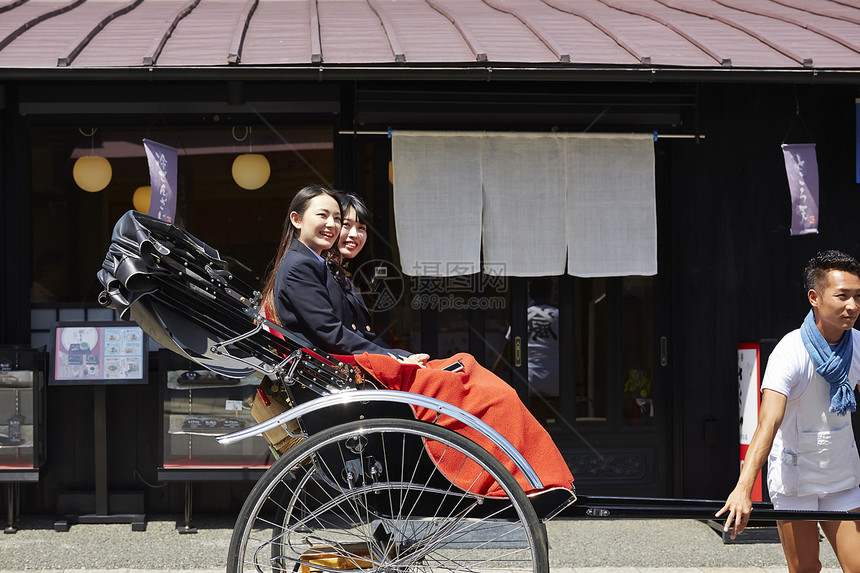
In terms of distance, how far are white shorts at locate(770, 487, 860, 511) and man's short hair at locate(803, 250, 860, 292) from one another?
3.16ft

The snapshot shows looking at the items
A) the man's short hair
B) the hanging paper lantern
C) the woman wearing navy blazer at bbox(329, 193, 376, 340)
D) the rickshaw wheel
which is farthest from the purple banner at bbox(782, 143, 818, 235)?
the hanging paper lantern

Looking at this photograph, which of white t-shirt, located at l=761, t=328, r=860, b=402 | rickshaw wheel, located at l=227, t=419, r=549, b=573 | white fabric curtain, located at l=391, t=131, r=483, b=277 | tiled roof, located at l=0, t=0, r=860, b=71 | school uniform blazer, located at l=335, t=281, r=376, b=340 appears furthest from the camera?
white fabric curtain, located at l=391, t=131, r=483, b=277

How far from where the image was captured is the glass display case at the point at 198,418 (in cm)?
605

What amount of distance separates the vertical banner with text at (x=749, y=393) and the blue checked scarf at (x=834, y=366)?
2.47m

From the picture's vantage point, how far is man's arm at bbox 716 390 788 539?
343 centimetres

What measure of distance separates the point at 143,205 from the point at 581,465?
4206 millimetres

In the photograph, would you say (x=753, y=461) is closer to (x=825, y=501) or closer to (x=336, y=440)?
(x=825, y=501)

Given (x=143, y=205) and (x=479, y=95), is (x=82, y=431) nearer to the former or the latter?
(x=143, y=205)

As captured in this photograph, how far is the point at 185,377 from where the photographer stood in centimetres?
607

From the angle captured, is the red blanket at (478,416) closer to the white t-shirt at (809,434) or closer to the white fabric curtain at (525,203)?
the white t-shirt at (809,434)

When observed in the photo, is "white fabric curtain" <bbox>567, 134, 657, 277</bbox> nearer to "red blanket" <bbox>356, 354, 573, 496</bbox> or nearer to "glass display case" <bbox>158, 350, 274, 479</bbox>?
"glass display case" <bbox>158, 350, 274, 479</bbox>

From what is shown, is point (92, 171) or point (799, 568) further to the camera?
point (92, 171)

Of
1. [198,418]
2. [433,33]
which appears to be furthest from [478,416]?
[433,33]

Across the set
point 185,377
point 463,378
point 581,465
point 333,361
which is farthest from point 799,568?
point 185,377
